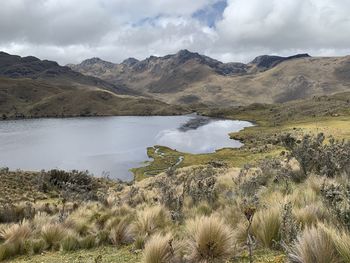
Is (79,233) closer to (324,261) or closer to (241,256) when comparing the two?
(241,256)

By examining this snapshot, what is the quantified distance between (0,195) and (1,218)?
40.0ft

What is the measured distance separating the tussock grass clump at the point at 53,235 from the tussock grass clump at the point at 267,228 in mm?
5436

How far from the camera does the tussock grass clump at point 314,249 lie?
5.88 meters

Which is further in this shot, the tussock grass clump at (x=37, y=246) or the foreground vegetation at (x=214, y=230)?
the tussock grass clump at (x=37, y=246)

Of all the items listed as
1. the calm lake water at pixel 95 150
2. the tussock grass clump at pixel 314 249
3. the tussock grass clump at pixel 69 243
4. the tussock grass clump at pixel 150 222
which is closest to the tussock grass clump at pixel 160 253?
the tussock grass clump at pixel 314 249

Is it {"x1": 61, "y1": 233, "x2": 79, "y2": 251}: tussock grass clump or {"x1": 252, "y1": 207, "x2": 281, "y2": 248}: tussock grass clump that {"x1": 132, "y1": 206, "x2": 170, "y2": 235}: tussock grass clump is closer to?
{"x1": 61, "y1": 233, "x2": 79, "y2": 251}: tussock grass clump

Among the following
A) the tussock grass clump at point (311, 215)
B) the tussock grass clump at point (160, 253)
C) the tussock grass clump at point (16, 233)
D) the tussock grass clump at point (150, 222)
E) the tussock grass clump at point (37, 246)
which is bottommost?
the tussock grass clump at point (37, 246)

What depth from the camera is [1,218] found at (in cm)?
1697

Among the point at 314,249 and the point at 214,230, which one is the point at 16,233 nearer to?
the point at 214,230

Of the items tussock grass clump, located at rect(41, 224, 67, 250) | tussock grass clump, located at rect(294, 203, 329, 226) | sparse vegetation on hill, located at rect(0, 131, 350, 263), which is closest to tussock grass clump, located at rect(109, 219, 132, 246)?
sparse vegetation on hill, located at rect(0, 131, 350, 263)

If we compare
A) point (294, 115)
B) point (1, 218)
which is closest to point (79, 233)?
point (1, 218)

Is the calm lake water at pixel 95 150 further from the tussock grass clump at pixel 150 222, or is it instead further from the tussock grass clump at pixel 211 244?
the tussock grass clump at pixel 211 244

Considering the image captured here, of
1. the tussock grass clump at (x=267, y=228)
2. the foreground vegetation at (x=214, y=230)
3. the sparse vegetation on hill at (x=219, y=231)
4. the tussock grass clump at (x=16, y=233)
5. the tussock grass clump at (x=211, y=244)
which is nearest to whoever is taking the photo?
the sparse vegetation on hill at (x=219, y=231)

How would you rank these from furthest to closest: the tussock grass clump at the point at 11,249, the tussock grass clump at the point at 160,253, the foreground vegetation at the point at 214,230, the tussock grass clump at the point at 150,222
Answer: the tussock grass clump at the point at 150,222 → the tussock grass clump at the point at 11,249 → the tussock grass clump at the point at 160,253 → the foreground vegetation at the point at 214,230
